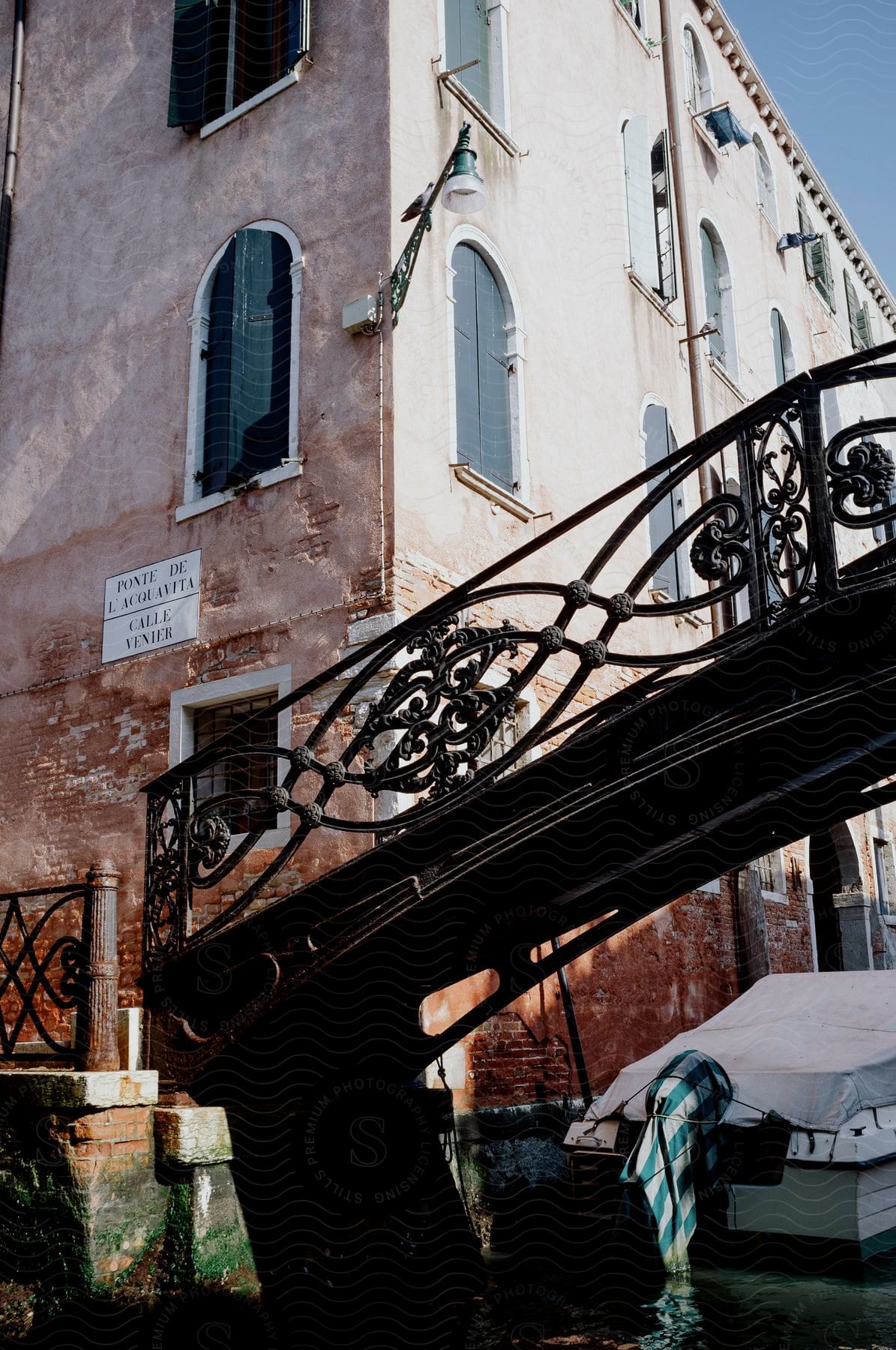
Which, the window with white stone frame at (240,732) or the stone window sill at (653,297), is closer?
the window with white stone frame at (240,732)

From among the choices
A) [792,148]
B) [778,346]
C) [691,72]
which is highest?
[792,148]

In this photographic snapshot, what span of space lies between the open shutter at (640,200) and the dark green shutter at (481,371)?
9.84ft

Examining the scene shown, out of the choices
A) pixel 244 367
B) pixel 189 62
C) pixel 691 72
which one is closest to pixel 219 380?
pixel 244 367

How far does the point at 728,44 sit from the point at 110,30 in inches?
328

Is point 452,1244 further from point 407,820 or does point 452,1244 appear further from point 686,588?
point 686,588

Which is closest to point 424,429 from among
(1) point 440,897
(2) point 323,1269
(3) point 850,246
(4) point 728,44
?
(1) point 440,897

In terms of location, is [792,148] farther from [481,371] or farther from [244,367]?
[244,367]

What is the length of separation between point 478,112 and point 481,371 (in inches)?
83.5

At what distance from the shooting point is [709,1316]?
684cm

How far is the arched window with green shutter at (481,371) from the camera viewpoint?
9234mm

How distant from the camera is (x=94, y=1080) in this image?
19.2 ft

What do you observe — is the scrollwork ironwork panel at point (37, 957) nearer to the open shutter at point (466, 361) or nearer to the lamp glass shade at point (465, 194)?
the open shutter at point (466, 361)

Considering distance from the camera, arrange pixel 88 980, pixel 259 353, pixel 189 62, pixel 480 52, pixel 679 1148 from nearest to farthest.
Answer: pixel 88 980, pixel 679 1148, pixel 259 353, pixel 189 62, pixel 480 52

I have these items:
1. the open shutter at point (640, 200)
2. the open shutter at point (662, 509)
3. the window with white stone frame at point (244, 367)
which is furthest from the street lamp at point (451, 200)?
the open shutter at point (640, 200)
